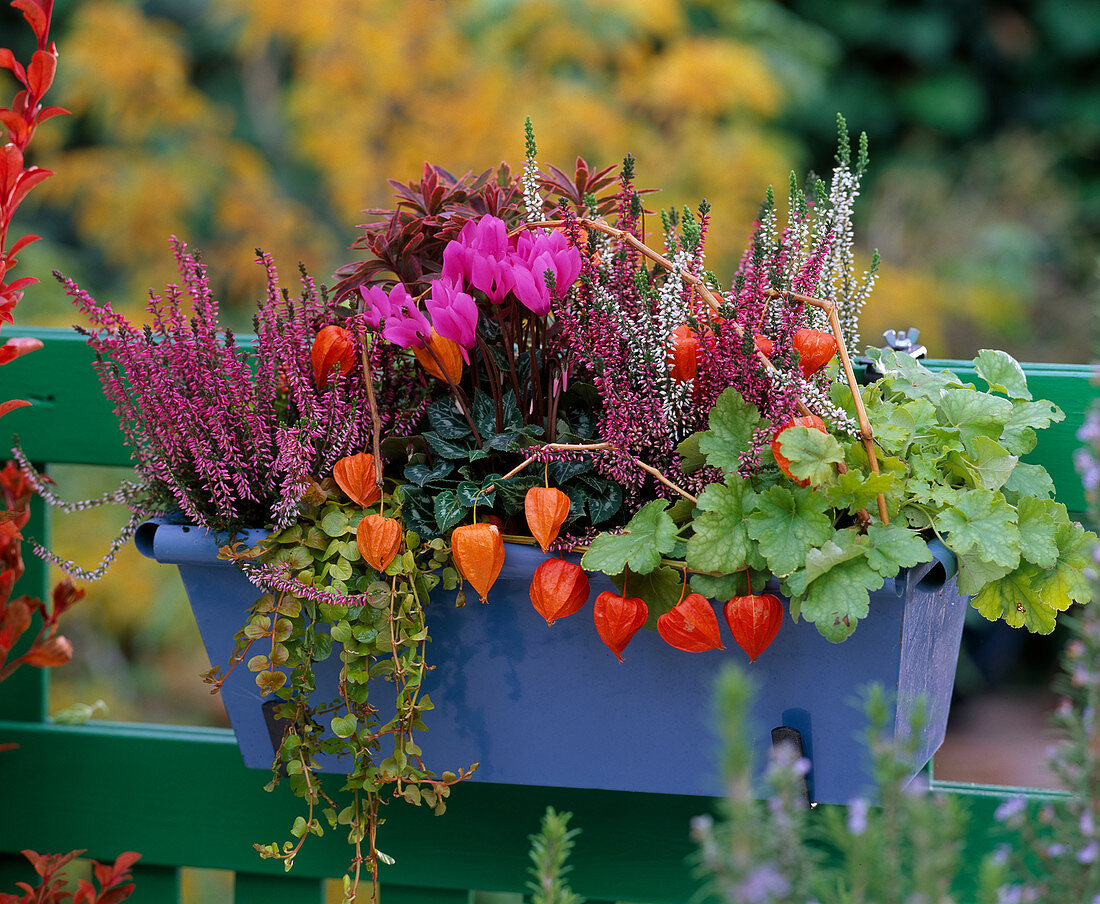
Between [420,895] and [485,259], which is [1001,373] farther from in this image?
[420,895]

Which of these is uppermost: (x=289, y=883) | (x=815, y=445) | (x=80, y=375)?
(x=80, y=375)

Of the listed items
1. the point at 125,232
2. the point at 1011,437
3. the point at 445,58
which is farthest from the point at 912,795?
the point at 125,232

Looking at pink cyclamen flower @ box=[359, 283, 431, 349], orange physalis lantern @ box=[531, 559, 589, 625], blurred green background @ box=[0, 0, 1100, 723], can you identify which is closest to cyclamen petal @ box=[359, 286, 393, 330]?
pink cyclamen flower @ box=[359, 283, 431, 349]

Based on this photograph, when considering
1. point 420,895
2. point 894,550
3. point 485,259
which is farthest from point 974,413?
point 420,895

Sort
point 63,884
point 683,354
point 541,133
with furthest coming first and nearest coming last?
point 541,133, point 63,884, point 683,354

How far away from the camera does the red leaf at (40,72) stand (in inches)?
30.1

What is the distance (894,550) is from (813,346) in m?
0.16

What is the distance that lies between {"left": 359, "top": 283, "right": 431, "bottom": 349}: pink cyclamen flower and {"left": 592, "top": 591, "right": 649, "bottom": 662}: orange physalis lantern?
22 centimetres

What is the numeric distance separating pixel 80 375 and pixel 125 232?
2157mm

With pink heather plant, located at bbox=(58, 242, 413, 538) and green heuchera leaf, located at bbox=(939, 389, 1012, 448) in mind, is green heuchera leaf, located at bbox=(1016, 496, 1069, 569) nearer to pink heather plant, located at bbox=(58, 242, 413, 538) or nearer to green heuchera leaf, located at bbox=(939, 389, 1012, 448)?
green heuchera leaf, located at bbox=(939, 389, 1012, 448)

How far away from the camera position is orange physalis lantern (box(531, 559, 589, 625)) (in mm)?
710

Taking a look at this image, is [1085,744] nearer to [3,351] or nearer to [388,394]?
[388,394]

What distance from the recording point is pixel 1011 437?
79cm

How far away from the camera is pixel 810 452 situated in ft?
2.15
